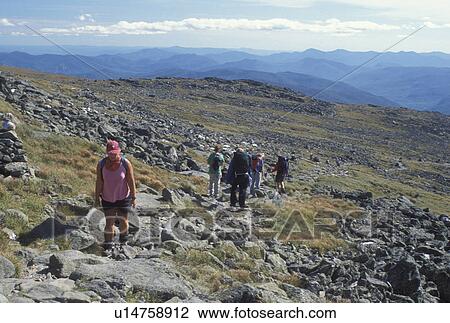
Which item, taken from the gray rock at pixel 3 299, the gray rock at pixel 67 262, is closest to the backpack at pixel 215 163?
the gray rock at pixel 67 262

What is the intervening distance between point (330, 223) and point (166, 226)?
968cm

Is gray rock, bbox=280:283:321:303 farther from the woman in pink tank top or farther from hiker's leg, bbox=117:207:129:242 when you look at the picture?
the woman in pink tank top

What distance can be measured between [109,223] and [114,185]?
3.30 feet

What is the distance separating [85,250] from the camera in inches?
455

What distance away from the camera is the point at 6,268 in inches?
359

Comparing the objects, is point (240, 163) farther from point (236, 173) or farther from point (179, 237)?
point (179, 237)

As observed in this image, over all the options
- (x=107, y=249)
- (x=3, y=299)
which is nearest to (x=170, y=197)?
(x=107, y=249)

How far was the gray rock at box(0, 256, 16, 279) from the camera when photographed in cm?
897

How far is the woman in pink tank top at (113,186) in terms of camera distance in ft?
36.9

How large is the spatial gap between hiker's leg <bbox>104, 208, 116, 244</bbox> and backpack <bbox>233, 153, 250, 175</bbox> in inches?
342

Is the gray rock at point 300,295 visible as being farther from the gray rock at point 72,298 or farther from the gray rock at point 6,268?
the gray rock at point 6,268

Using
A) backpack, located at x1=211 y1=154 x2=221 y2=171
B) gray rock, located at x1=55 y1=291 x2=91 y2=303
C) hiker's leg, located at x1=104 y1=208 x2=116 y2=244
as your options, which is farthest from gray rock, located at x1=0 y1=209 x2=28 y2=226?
backpack, located at x1=211 y1=154 x2=221 y2=171
